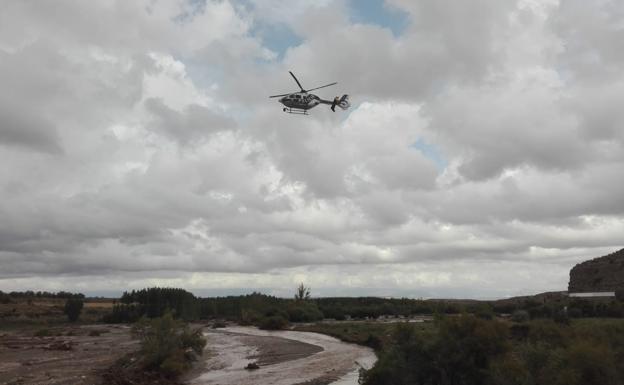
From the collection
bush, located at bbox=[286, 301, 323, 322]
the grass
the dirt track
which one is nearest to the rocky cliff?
the grass

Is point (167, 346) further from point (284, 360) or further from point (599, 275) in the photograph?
point (599, 275)

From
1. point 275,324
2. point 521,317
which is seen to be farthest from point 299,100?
point 275,324

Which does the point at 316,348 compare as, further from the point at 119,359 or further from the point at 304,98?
the point at 304,98

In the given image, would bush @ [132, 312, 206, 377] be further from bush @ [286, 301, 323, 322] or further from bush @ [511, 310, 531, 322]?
bush @ [286, 301, 323, 322]

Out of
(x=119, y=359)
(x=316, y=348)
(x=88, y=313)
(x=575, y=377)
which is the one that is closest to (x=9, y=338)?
(x=119, y=359)

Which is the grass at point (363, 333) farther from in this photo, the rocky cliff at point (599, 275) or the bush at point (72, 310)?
the bush at point (72, 310)

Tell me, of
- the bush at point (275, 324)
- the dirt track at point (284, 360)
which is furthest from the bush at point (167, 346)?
the bush at point (275, 324)
